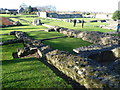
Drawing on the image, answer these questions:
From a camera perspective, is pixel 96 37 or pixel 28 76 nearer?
pixel 28 76

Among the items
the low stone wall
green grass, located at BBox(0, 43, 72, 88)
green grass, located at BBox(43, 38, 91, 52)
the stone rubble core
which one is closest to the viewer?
the stone rubble core

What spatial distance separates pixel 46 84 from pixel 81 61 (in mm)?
3042

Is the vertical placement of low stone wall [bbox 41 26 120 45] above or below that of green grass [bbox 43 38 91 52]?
above

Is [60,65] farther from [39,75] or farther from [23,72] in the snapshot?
[23,72]

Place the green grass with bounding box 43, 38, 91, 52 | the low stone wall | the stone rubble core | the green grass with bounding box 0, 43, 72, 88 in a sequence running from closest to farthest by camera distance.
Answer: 1. the stone rubble core
2. the green grass with bounding box 0, 43, 72, 88
3. the green grass with bounding box 43, 38, 91, 52
4. the low stone wall

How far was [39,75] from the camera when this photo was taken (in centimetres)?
781

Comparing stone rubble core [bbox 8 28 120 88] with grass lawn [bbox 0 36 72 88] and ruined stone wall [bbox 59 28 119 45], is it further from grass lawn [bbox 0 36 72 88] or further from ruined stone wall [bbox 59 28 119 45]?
ruined stone wall [bbox 59 28 119 45]

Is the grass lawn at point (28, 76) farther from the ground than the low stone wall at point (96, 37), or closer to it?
closer to it

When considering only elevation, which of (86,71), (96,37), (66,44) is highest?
(96,37)

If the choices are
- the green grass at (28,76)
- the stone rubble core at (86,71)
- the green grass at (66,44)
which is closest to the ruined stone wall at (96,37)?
the green grass at (66,44)

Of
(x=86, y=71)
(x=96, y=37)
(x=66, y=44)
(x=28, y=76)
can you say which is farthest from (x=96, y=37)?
(x=28, y=76)

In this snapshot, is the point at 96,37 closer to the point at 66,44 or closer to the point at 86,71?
the point at 66,44

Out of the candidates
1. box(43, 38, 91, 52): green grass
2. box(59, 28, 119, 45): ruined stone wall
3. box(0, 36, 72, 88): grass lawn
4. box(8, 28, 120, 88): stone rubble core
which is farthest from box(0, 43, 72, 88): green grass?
box(59, 28, 119, 45): ruined stone wall

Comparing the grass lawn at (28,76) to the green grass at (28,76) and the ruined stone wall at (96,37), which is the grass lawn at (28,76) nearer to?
the green grass at (28,76)
